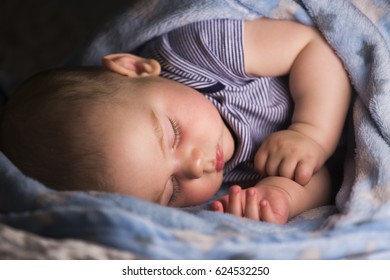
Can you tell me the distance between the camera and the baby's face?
812mm

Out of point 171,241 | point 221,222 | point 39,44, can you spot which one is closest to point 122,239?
point 171,241

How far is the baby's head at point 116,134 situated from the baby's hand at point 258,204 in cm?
6

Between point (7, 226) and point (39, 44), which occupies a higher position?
point (7, 226)

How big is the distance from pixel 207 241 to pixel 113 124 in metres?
0.22

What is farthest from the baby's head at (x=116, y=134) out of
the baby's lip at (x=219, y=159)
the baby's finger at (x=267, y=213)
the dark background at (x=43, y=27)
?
the dark background at (x=43, y=27)

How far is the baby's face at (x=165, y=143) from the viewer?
812 millimetres

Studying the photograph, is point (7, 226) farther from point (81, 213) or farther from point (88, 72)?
point (88, 72)

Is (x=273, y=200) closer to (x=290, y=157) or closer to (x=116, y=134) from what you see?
(x=290, y=157)

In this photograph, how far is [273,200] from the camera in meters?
0.85

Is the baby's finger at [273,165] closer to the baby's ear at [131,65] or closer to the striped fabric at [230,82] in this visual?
the striped fabric at [230,82]

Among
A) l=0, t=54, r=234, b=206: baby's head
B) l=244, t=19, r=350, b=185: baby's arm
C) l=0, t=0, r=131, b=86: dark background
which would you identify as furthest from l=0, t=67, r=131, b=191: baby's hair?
l=0, t=0, r=131, b=86: dark background

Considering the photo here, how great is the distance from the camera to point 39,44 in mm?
1722

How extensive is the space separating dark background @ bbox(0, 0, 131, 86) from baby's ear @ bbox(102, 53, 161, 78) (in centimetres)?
75

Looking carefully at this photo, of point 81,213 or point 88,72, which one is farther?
point 88,72
